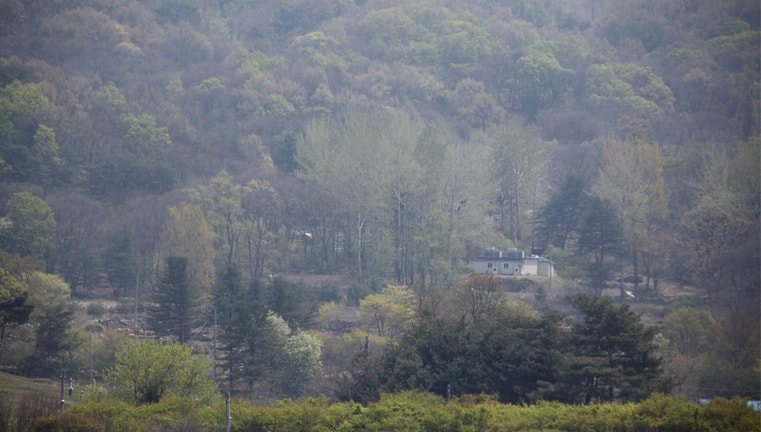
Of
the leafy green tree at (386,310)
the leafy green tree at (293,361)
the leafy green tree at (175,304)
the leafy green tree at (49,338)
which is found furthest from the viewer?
the leafy green tree at (386,310)

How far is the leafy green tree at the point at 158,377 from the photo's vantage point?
4344 centimetres

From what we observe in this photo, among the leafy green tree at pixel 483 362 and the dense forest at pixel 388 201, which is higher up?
the dense forest at pixel 388 201

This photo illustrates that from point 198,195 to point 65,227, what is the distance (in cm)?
1124

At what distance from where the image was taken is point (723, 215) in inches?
2842

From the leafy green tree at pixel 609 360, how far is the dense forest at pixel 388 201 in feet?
0.43

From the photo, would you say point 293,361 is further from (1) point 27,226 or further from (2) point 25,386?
(1) point 27,226

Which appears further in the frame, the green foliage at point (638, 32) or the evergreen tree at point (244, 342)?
the green foliage at point (638, 32)

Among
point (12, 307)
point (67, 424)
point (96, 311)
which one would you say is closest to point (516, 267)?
point (96, 311)

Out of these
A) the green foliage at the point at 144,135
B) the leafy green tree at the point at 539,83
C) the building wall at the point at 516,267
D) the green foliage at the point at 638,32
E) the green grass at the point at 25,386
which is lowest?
the green grass at the point at 25,386

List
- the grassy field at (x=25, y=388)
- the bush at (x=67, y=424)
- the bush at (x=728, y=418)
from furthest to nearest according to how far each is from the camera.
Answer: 1. the grassy field at (x=25, y=388)
2. the bush at (x=67, y=424)
3. the bush at (x=728, y=418)

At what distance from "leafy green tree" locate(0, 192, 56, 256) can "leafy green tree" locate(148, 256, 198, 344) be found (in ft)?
55.0

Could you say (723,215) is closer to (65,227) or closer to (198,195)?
(198,195)

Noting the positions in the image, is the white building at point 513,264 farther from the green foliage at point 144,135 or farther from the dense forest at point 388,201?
the green foliage at point 144,135

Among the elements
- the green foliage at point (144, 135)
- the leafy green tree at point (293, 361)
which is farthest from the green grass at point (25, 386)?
the green foliage at point (144, 135)
